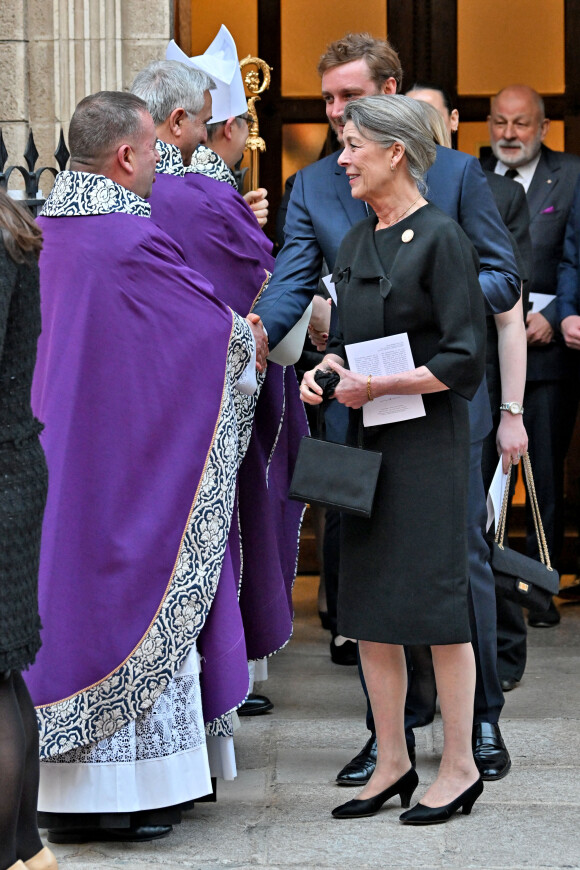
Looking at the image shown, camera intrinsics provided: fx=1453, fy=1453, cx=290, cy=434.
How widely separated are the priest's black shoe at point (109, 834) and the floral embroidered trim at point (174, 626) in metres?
0.25

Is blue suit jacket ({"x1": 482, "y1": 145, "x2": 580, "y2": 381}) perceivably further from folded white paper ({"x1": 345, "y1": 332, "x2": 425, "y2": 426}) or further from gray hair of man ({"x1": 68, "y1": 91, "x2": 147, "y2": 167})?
gray hair of man ({"x1": 68, "y1": 91, "x2": 147, "y2": 167})

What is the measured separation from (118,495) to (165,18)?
7.82 feet

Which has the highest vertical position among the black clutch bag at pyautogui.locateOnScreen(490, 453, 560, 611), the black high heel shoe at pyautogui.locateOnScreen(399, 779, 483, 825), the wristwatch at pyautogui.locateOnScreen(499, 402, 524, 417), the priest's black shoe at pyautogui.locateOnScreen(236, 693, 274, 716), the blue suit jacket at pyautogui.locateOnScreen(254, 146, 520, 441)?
the blue suit jacket at pyautogui.locateOnScreen(254, 146, 520, 441)

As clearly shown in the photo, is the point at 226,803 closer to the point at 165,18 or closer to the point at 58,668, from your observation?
the point at 58,668

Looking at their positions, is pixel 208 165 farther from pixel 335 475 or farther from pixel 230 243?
pixel 335 475

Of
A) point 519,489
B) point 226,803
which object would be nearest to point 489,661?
point 226,803

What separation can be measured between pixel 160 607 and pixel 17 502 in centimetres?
74

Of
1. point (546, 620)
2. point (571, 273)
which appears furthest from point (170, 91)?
point (546, 620)

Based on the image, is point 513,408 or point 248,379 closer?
point 248,379

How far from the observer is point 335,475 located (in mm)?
3531

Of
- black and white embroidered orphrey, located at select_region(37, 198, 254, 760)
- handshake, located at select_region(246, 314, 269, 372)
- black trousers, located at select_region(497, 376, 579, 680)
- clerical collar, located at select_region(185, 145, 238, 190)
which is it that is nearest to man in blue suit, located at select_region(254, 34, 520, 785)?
handshake, located at select_region(246, 314, 269, 372)

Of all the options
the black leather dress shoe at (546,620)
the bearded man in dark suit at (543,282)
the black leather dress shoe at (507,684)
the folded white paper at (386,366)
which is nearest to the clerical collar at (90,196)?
the folded white paper at (386,366)

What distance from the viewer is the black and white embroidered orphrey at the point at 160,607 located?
3461mm

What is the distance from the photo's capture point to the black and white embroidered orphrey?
11.4ft
